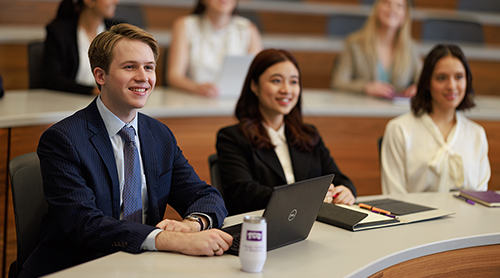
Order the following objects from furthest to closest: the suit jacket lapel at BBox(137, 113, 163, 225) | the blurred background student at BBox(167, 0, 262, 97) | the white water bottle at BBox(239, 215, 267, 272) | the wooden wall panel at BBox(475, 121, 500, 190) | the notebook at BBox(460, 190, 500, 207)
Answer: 1. the blurred background student at BBox(167, 0, 262, 97)
2. the wooden wall panel at BBox(475, 121, 500, 190)
3. the notebook at BBox(460, 190, 500, 207)
4. the suit jacket lapel at BBox(137, 113, 163, 225)
5. the white water bottle at BBox(239, 215, 267, 272)

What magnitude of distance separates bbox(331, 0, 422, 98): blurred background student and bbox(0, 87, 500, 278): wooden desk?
0.21 metres

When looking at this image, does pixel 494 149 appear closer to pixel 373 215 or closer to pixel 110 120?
pixel 373 215

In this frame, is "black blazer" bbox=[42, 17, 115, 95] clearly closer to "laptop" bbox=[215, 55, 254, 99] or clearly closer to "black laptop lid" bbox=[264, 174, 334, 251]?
"laptop" bbox=[215, 55, 254, 99]

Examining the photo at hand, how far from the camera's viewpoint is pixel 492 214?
6.17 feet

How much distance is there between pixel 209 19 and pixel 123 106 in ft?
7.10

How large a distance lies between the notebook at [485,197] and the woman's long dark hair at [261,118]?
2.11 feet

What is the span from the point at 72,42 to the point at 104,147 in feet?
5.67

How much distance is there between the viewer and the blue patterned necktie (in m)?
1.54

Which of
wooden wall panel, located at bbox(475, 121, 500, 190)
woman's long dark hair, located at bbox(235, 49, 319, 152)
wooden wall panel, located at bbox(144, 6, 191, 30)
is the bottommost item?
wooden wall panel, located at bbox(475, 121, 500, 190)

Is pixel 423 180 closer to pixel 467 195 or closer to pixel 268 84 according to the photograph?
pixel 467 195

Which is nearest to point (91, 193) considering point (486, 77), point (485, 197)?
point (485, 197)

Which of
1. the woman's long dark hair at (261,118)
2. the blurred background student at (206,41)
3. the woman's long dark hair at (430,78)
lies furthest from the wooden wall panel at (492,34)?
the woman's long dark hair at (261,118)

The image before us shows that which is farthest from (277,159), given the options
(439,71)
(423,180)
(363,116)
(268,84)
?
(363,116)

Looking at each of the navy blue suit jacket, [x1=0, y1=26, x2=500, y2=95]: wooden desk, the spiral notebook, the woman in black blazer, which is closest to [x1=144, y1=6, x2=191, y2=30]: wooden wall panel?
[x1=0, y1=26, x2=500, y2=95]: wooden desk
